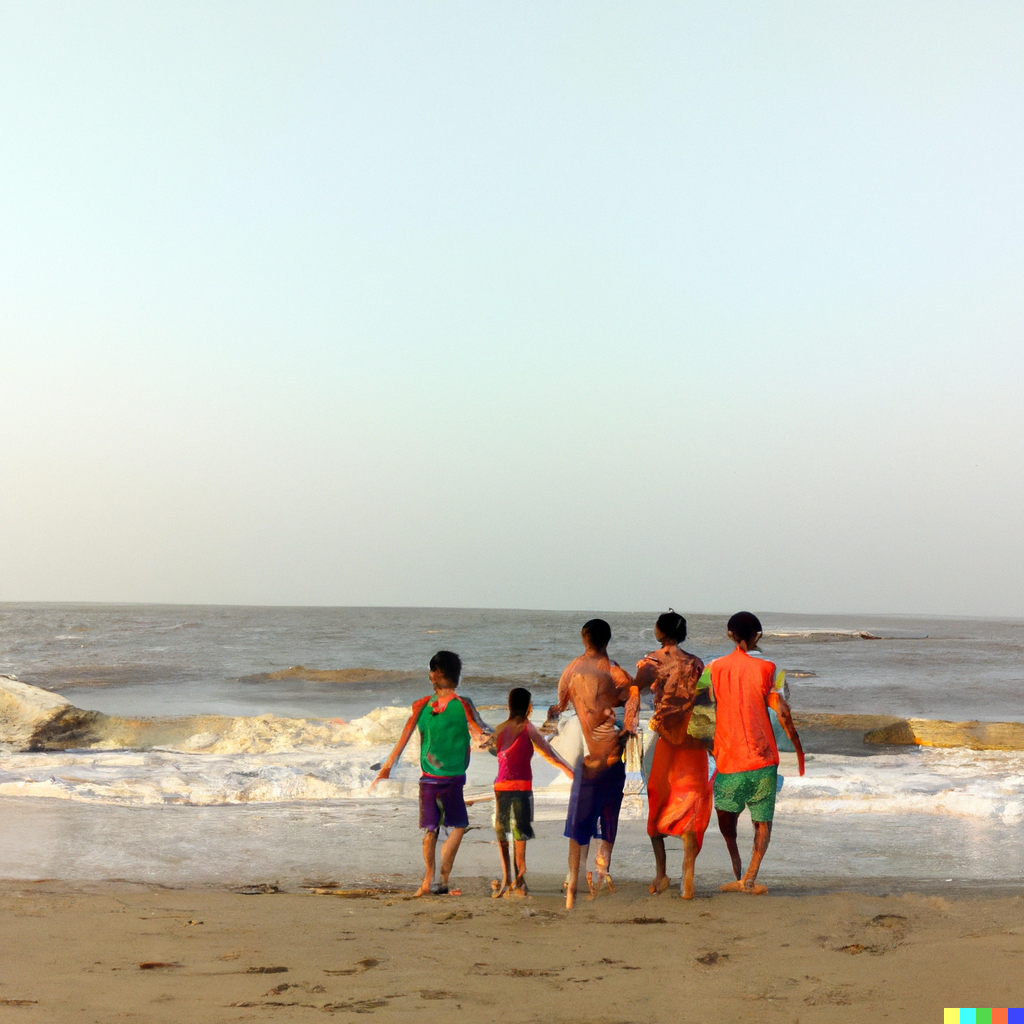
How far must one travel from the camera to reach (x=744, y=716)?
18.3ft

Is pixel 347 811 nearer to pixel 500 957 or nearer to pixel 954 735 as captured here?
pixel 500 957

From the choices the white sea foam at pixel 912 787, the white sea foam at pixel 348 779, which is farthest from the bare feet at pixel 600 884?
the white sea foam at pixel 912 787

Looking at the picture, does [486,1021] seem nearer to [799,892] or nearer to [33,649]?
[799,892]

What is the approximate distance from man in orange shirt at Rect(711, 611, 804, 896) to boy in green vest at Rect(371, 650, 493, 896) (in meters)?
1.49

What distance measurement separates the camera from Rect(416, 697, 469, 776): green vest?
18.9 feet

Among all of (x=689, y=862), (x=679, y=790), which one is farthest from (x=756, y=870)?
(x=679, y=790)

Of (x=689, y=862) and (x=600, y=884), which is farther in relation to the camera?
(x=600, y=884)

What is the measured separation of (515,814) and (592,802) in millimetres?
492

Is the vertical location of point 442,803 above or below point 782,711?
below

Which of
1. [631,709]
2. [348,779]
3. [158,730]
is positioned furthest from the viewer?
[158,730]

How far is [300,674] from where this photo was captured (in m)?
32.2


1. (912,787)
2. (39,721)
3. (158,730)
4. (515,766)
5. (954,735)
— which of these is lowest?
(158,730)

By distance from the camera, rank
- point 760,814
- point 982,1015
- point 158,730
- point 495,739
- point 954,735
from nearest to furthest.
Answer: point 982,1015 → point 760,814 → point 495,739 → point 954,735 → point 158,730

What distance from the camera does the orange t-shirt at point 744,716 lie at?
18.2ft
